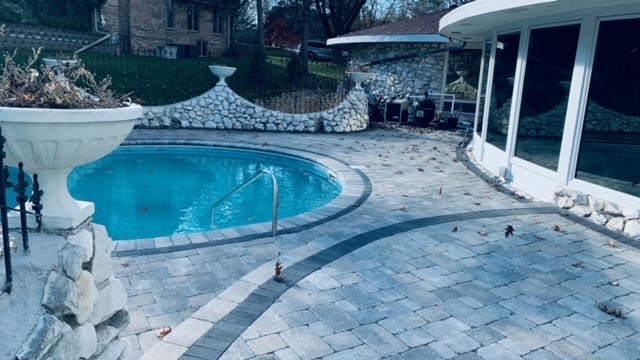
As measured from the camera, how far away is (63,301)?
1.85 metres

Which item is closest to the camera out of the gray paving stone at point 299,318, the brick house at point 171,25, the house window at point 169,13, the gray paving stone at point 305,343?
the gray paving stone at point 305,343

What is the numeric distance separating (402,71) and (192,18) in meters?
14.8

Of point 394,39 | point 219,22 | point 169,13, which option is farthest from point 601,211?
point 219,22

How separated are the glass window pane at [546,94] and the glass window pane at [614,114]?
405 millimetres

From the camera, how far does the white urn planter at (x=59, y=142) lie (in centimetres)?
183

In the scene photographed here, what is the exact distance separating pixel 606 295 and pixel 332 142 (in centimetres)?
822

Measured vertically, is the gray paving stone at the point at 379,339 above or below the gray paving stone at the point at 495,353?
below

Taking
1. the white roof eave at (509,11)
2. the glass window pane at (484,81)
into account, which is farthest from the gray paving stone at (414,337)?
the glass window pane at (484,81)

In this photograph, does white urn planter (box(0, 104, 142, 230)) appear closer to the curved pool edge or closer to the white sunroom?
the curved pool edge

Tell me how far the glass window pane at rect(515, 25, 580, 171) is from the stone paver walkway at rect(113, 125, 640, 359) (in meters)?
1.20

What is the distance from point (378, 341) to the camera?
3025 millimetres

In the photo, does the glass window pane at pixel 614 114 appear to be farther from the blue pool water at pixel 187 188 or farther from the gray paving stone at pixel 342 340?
the gray paving stone at pixel 342 340

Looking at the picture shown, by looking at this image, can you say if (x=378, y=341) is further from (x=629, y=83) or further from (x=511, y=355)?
(x=629, y=83)

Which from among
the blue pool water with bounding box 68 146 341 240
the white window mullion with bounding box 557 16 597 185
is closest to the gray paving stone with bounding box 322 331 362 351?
the blue pool water with bounding box 68 146 341 240
